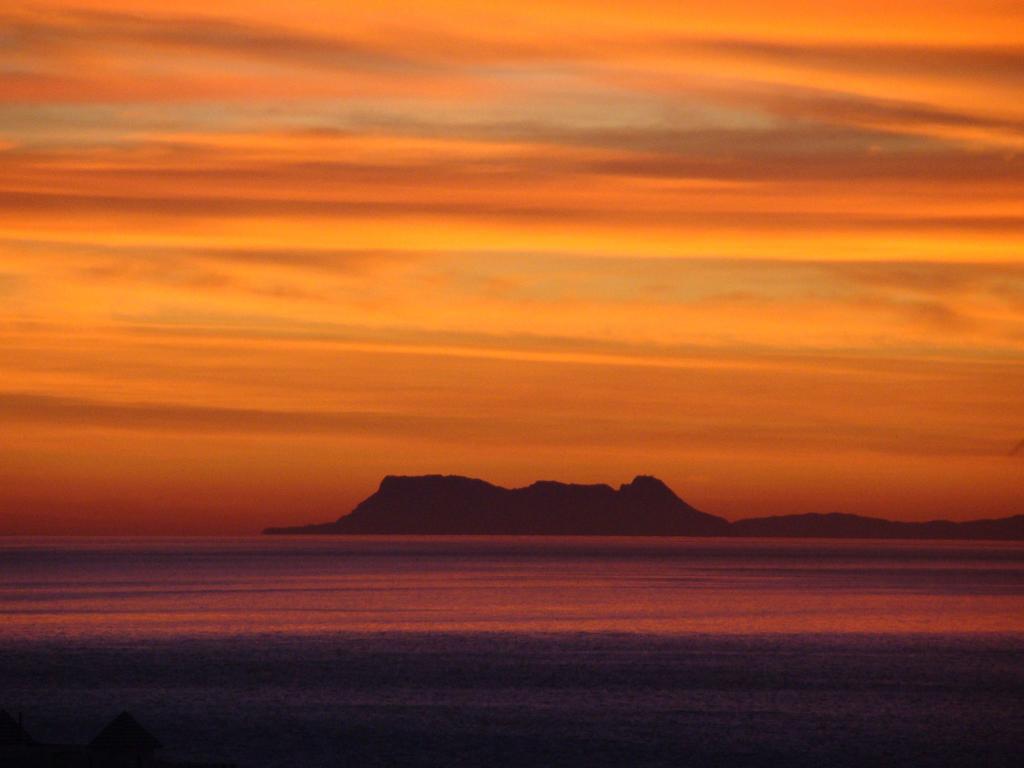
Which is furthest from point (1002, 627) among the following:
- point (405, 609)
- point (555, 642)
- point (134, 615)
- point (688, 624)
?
point (134, 615)

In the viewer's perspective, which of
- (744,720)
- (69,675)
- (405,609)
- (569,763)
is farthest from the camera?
(405,609)

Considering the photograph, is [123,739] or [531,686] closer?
[123,739]

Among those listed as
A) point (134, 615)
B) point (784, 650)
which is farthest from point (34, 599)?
point (784, 650)

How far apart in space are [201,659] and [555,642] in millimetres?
31272

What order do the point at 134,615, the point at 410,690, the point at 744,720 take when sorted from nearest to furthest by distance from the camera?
1. the point at 744,720
2. the point at 410,690
3. the point at 134,615

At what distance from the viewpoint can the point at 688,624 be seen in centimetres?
15738

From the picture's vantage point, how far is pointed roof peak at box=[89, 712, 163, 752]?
60125mm

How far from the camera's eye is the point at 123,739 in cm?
6019

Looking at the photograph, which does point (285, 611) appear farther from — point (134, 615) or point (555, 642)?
point (555, 642)

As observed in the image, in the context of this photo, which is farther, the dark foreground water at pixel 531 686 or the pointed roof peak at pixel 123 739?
the dark foreground water at pixel 531 686

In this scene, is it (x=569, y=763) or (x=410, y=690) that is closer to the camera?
(x=569, y=763)

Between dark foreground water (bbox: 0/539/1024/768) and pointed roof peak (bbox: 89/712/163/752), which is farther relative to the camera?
dark foreground water (bbox: 0/539/1024/768)

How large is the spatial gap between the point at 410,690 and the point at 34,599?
11139 centimetres

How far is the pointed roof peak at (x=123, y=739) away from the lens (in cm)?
6012
